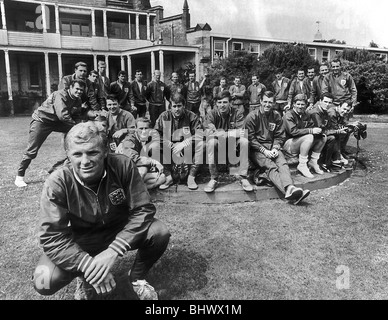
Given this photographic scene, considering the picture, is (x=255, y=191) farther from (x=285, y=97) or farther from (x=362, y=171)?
(x=285, y=97)

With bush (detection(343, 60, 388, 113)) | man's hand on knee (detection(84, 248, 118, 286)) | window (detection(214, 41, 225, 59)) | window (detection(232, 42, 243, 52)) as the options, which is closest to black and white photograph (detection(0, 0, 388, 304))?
man's hand on knee (detection(84, 248, 118, 286))

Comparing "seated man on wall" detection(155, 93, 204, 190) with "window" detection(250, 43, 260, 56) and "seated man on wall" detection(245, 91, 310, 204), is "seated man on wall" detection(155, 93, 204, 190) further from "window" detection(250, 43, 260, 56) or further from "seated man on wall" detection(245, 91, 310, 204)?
"window" detection(250, 43, 260, 56)

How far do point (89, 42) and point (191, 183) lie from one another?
23.6 m

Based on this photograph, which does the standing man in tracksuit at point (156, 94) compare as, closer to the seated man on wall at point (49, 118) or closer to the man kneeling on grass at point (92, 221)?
the seated man on wall at point (49, 118)

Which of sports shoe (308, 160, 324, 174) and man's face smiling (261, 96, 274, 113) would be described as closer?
man's face smiling (261, 96, 274, 113)

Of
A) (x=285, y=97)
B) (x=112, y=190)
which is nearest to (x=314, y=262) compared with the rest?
(x=112, y=190)

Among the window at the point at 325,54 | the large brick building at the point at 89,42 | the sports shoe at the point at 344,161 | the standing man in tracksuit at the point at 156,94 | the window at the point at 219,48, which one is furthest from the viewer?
the window at the point at 325,54

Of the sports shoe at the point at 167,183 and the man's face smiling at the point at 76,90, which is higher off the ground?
the man's face smiling at the point at 76,90

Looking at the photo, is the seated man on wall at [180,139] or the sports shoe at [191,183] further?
the seated man on wall at [180,139]

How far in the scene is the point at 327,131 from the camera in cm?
701

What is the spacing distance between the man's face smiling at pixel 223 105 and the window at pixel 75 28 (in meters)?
23.7

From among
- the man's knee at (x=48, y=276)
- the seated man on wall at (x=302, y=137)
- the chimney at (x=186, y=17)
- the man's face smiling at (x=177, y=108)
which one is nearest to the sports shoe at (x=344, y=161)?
the seated man on wall at (x=302, y=137)

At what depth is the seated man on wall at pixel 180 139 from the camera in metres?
5.61

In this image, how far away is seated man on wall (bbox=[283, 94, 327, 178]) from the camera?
6.41 metres
